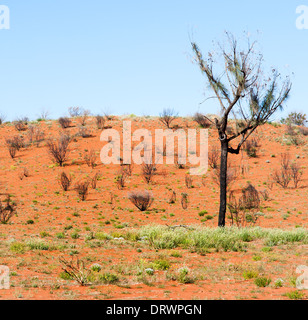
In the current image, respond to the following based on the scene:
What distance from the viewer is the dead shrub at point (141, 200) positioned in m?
27.3

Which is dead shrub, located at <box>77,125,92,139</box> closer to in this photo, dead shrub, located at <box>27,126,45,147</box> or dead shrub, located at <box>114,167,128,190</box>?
dead shrub, located at <box>27,126,45,147</box>

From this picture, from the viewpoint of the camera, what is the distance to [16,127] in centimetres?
5469

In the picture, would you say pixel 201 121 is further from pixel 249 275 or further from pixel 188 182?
pixel 249 275

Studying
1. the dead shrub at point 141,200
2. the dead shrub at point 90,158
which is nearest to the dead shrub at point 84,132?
the dead shrub at point 90,158

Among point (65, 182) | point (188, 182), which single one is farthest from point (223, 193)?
point (65, 182)

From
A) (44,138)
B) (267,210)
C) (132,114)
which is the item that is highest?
(132,114)

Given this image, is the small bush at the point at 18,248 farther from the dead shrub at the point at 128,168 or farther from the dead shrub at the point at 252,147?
the dead shrub at the point at 252,147

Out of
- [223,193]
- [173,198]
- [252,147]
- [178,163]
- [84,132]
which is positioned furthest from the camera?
[84,132]

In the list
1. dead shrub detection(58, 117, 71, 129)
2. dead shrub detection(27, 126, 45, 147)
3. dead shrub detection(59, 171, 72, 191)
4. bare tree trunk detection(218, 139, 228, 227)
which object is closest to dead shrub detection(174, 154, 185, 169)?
dead shrub detection(59, 171, 72, 191)

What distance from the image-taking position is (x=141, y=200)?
27453 millimetres

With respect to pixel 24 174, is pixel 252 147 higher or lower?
higher
